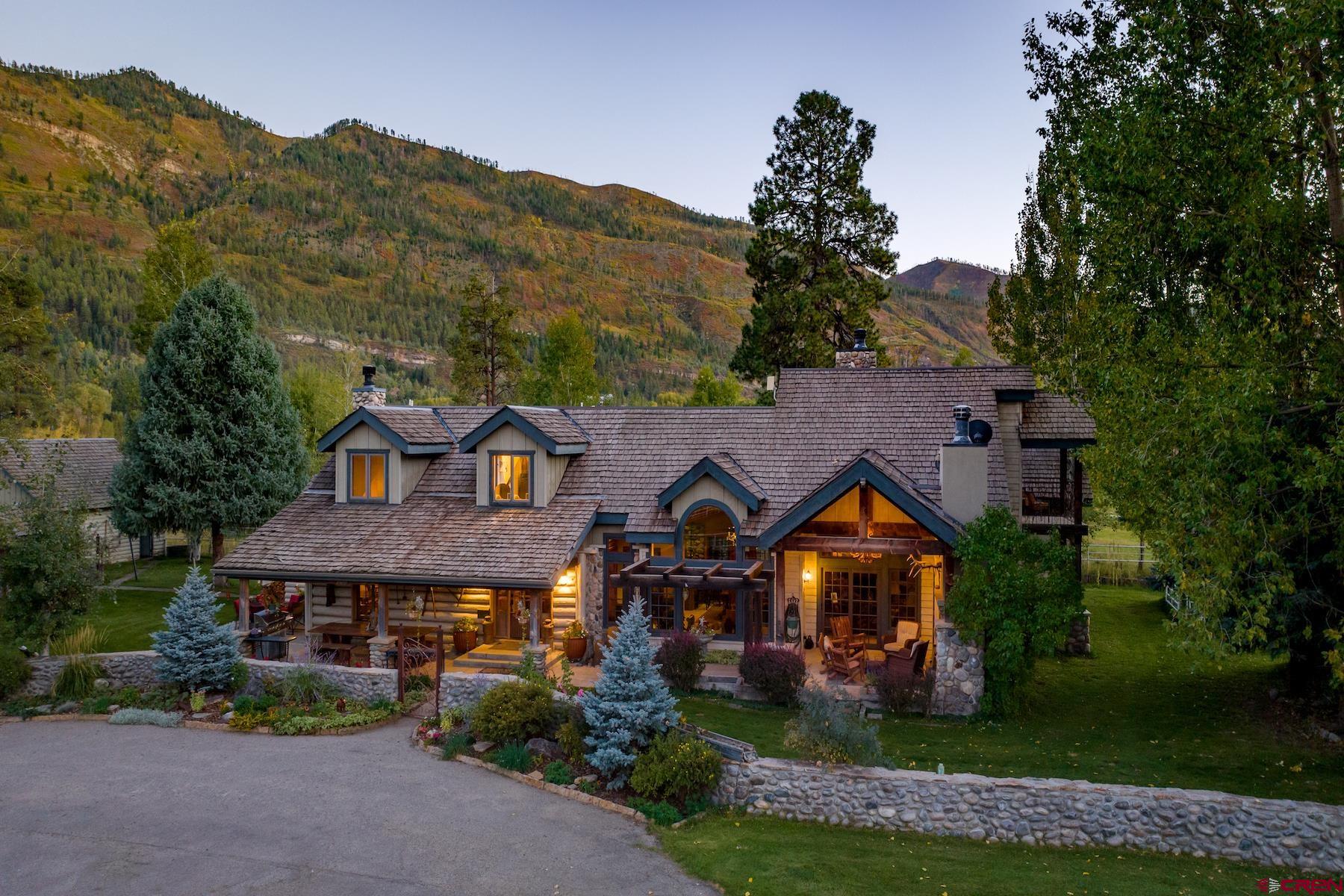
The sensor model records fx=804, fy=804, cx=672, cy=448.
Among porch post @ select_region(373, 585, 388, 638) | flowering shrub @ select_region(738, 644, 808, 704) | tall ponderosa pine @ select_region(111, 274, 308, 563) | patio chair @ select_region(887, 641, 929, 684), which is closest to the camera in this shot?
patio chair @ select_region(887, 641, 929, 684)

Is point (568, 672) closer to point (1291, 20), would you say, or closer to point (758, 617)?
point (758, 617)

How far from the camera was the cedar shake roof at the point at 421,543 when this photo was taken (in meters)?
17.5

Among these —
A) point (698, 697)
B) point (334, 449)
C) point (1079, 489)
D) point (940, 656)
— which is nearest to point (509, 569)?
point (698, 697)

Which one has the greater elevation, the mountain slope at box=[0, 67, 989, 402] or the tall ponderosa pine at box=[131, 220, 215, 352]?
the mountain slope at box=[0, 67, 989, 402]

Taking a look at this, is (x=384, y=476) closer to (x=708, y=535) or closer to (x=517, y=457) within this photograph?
(x=517, y=457)

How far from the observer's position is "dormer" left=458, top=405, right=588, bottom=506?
64.2 ft

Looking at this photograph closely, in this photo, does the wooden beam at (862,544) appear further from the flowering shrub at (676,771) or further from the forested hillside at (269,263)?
the forested hillside at (269,263)

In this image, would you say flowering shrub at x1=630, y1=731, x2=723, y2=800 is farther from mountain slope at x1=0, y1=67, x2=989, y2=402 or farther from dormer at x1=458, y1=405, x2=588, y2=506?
mountain slope at x1=0, y1=67, x2=989, y2=402

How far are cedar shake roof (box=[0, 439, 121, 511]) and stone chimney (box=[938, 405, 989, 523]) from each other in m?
32.3

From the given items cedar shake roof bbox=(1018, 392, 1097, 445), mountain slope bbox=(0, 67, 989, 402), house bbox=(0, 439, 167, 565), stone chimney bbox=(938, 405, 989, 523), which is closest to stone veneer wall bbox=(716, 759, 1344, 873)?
stone chimney bbox=(938, 405, 989, 523)

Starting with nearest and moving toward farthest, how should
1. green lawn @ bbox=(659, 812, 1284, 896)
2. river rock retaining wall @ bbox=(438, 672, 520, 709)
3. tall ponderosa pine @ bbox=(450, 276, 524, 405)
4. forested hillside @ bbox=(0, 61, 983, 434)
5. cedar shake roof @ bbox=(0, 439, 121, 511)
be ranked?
1. green lawn @ bbox=(659, 812, 1284, 896)
2. river rock retaining wall @ bbox=(438, 672, 520, 709)
3. cedar shake roof @ bbox=(0, 439, 121, 511)
4. tall ponderosa pine @ bbox=(450, 276, 524, 405)
5. forested hillside @ bbox=(0, 61, 983, 434)

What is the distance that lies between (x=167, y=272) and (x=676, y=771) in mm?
33089

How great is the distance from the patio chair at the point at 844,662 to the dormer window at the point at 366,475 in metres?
12.0

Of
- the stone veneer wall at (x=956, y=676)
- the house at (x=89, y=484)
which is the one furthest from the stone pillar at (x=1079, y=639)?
the house at (x=89, y=484)
